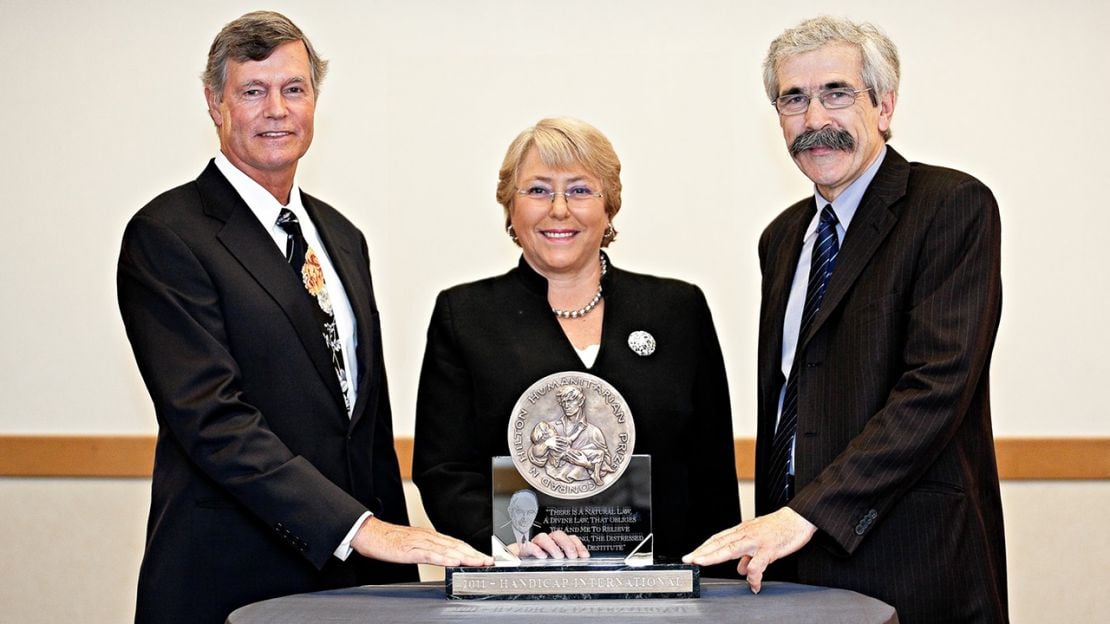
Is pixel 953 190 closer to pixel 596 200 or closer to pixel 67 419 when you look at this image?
pixel 596 200

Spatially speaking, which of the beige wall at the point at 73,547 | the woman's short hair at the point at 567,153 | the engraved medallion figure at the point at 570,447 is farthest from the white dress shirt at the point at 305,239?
the beige wall at the point at 73,547

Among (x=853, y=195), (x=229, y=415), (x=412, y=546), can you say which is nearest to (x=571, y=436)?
(x=412, y=546)

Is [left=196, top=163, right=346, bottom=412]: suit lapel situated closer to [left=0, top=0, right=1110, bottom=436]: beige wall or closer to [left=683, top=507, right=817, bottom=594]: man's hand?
[left=683, top=507, right=817, bottom=594]: man's hand

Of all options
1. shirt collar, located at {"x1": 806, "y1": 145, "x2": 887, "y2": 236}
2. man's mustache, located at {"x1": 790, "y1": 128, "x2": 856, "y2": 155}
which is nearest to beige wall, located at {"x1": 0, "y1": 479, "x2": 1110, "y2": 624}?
shirt collar, located at {"x1": 806, "y1": 145, "x2": 887, "y2": 236}

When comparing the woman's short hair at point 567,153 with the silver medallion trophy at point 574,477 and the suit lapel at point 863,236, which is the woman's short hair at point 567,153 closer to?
the suit lapel at point 863,236

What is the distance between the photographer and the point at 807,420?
269 centimetres

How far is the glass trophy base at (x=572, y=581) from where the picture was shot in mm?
2275

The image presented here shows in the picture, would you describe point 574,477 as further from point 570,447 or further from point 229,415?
point 229,415

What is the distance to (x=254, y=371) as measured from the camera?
270 centimetres

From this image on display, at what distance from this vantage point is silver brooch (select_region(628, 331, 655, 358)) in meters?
3.04

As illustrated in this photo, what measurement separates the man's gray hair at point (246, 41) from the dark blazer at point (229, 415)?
25 cm

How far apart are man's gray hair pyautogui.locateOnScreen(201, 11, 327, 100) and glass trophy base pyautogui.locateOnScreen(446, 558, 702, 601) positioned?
129cm

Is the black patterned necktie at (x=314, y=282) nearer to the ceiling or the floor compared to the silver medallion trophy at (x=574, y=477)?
nearer to the ceiling

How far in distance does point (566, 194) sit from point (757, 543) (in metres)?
1.07
